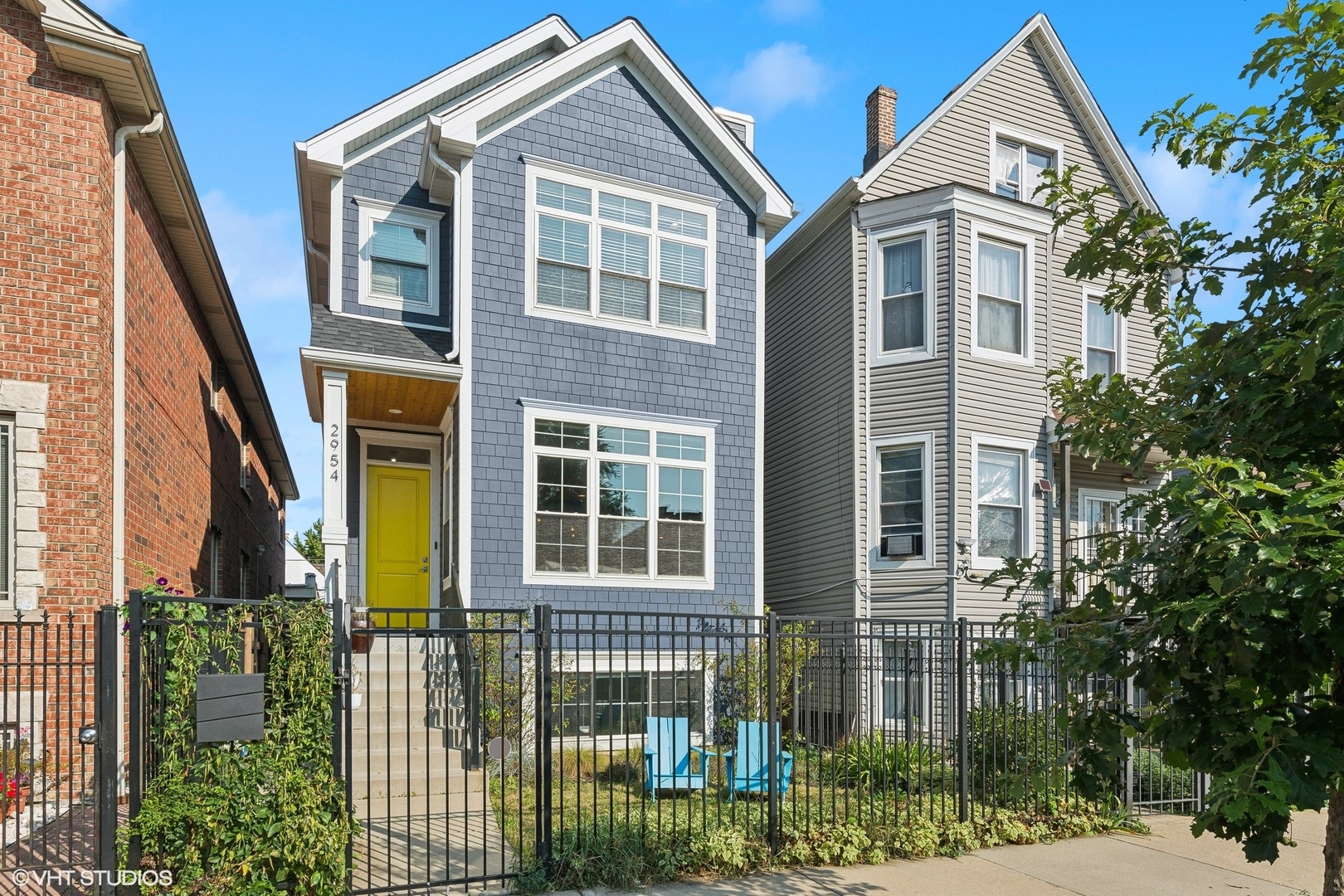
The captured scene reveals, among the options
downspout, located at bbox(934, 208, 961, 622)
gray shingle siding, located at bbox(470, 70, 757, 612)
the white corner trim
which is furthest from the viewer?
downspout, located at bbox(934, 208, 961, 622)

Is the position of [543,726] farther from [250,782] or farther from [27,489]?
[27,489]

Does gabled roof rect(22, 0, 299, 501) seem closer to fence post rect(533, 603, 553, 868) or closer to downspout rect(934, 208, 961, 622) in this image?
fence post rect(533, 603, 553, 868)

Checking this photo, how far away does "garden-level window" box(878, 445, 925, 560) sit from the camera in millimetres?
14336

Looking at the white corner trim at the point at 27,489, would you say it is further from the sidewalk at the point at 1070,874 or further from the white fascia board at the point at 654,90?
the sidewalk at the point at 1070,874

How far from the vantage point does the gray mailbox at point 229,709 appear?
232 inches

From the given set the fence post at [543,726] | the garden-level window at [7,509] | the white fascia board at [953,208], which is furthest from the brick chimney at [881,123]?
the garden-level window at [7,509]

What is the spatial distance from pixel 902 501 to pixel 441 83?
9298 millimetres

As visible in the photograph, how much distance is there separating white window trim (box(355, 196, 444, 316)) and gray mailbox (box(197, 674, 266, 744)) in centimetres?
750

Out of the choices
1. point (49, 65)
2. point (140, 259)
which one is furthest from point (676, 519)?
point (49, 65)

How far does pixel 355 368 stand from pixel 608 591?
4250 mm

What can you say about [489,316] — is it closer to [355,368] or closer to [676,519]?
[355,368]

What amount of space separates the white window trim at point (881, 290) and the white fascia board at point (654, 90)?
79.1 inches

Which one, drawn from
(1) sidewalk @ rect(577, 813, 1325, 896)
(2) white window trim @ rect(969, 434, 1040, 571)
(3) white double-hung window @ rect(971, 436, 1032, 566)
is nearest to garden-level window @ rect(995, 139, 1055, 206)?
(2) white window trim @ rect(969, 434, 1040, 571)

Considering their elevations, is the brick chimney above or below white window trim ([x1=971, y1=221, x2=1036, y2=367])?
above
